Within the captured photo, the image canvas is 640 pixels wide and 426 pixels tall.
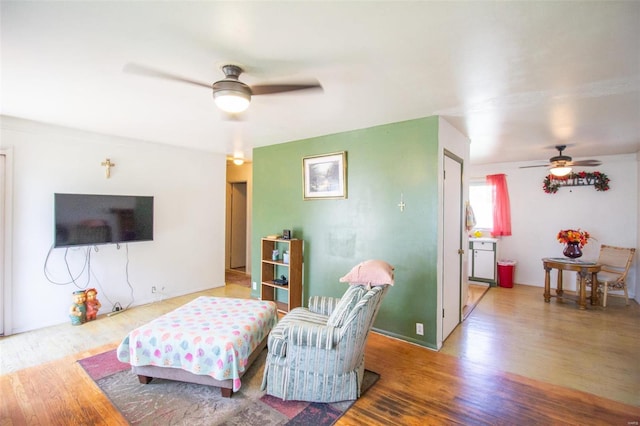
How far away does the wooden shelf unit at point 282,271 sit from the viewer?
4141 millimetres

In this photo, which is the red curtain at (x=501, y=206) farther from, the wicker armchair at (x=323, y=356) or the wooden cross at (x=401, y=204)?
the wicker armchair at (x=323, y=356)

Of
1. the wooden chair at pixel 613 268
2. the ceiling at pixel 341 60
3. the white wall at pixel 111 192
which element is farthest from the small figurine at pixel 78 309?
the wooden chair at pixel 613 268

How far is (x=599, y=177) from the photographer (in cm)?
520

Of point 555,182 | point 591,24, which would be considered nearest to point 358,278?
point 591,24

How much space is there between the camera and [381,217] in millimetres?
3564

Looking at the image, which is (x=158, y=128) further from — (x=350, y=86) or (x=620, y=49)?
(x=620, y=49)

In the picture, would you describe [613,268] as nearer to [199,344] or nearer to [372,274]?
[372,274]

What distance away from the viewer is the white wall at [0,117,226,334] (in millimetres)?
3527

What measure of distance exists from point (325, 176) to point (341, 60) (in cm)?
210

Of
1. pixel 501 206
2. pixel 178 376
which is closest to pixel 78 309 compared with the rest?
pixel 178 376

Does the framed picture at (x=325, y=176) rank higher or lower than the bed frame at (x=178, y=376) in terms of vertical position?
higher

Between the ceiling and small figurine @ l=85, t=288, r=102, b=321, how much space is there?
2.14 metres

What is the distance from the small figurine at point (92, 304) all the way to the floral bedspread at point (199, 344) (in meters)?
1.88

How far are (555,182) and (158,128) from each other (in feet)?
22.1
